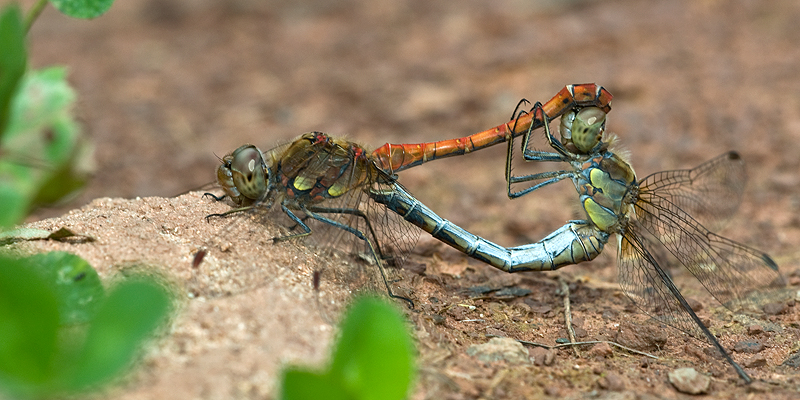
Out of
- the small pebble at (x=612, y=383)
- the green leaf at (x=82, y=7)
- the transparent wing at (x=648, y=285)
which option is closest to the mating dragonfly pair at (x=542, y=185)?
the transparent wing at (x=648, y=285)

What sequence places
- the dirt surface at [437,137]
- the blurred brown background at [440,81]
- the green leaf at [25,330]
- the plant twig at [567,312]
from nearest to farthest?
the green leaf at [25,330] → the dirt surface at [437,137] → the plant twig at [567,312] → the blurred brown background at [440,81]

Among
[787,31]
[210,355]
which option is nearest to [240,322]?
[210,355]

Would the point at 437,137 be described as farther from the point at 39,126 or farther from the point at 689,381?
the point at 689,381

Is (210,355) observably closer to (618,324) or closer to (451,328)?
(451,328)

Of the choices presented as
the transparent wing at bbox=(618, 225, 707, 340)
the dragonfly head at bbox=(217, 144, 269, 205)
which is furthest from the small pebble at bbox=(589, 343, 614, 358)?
the dragonfly head at bbox=(217, 144, 269, 205)

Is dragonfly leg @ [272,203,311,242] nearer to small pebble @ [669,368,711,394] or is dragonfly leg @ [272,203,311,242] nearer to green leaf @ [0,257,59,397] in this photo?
green leaf @ [0,257,59,397]

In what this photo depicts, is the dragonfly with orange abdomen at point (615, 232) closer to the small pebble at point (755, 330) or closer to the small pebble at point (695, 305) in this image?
the small pebble at point (695, 305)

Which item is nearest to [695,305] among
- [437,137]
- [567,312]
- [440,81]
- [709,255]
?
[709,255]
